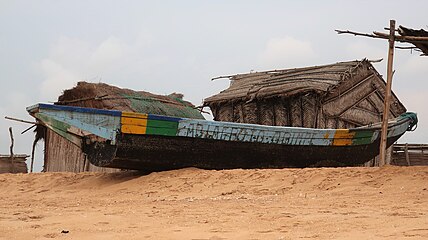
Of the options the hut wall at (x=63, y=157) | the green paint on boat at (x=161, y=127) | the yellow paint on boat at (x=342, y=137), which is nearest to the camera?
the green paint on boat at (x=161, y=127)

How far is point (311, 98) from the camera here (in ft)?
44.6

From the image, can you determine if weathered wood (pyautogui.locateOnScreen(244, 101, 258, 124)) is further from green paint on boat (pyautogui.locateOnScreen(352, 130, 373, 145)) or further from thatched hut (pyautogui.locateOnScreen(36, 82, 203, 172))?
green paint on boat (pyautogui.locateOnScreen(352, 130, 373, 145))

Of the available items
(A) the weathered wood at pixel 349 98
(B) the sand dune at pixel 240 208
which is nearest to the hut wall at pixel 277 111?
(A) the weathered wood at pixel 349 98

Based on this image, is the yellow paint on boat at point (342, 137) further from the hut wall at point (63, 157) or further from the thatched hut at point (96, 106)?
the hut wall at point (63, 157)

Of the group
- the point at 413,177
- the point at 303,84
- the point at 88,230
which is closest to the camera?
the point at 88,230

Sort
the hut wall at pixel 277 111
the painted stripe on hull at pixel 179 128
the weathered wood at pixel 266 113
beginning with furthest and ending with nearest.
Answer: the weathered wood at pixel 266 113 → the hut wall at pixel 277 111 → the painted stripe on hull at pixel 179 128

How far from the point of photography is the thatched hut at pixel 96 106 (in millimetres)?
14555

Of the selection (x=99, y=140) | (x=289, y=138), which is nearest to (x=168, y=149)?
(x=99, y=140)

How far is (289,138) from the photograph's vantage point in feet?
36.6

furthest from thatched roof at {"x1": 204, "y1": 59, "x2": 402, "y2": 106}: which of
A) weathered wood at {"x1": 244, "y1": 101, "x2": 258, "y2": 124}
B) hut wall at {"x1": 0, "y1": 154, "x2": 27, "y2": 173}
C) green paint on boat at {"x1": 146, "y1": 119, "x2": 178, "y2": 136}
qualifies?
hut wall at {"x1": 0, "y1": 154, "x2": 27, "y2": 173}

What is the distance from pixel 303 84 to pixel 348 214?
8617 millimetres

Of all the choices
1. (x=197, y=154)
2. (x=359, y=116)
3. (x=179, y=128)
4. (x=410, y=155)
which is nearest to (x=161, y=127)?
(x=179, y=128)

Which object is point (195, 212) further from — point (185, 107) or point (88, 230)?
point (185, 107)

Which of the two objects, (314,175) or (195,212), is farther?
(314,175)
